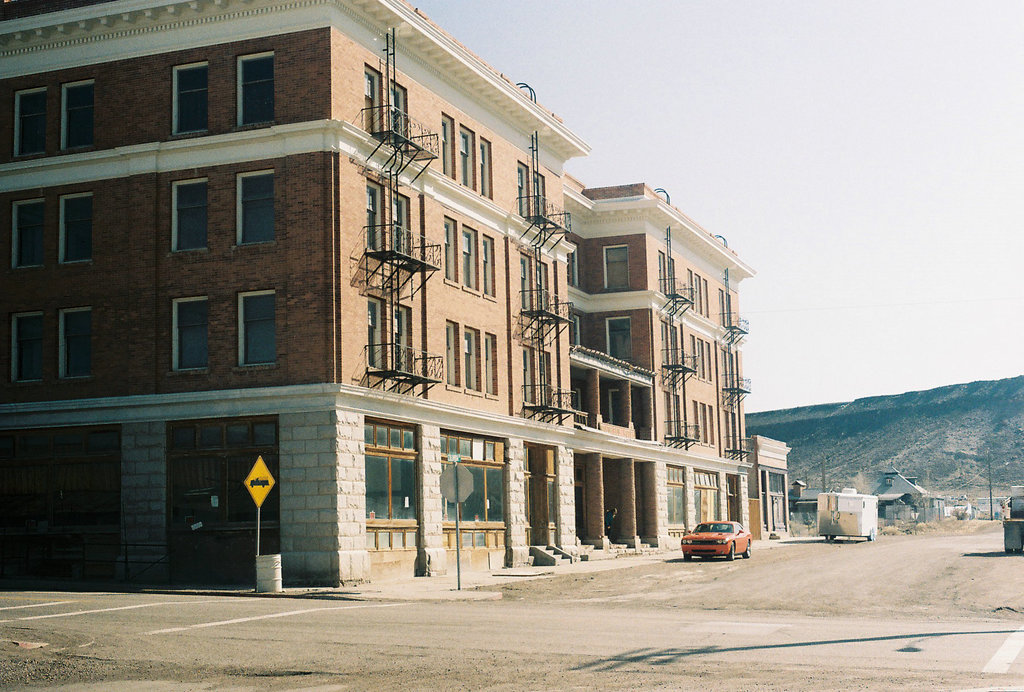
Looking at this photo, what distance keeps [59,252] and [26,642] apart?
68.9ft

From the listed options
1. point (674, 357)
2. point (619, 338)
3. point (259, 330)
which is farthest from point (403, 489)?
point (674, 357)

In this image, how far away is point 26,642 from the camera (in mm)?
17016

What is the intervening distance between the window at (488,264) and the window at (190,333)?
38.3 ft

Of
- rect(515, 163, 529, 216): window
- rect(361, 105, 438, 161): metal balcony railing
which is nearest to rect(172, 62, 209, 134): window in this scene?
rect(361, 105, 438, 161): metal balcony railing

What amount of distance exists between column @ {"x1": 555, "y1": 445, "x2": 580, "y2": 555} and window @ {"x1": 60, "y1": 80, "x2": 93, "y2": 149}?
845 inches

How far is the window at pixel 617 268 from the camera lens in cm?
6106

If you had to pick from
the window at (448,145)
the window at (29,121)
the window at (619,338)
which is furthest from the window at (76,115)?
the window at (619,338)

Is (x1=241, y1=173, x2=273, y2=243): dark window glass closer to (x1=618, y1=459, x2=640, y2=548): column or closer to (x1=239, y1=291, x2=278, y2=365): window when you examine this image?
(x1=239, y1=291, x2=278, y2=365): window

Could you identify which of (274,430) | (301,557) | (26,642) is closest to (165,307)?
(274,430)

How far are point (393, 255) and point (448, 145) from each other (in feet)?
23.7

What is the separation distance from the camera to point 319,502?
31.5m

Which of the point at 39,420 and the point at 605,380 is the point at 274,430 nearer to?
the point at 39,420

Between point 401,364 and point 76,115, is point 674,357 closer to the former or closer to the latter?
point 401,364

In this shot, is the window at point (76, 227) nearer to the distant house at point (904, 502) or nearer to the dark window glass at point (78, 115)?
the dark window glass at point (78, 115)
